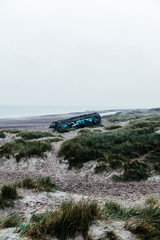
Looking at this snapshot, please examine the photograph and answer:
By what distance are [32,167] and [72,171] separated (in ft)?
9.33

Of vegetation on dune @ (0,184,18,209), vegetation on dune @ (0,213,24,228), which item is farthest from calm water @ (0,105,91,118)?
vegetation on dune @ (0,213,24,228)

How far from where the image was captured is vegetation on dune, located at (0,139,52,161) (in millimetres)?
11874

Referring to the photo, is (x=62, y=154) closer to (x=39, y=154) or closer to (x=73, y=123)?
(x=39, y=154)

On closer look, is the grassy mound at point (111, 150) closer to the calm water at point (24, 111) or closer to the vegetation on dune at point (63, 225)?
the vegetation on dune at point (63, 225)

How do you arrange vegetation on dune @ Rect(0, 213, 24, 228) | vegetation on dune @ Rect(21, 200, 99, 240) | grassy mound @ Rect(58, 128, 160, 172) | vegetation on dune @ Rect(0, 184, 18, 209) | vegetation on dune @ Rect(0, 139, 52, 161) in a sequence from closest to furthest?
vegetation on dune @ Rect(21, 200, 99, 240)
vegetation on dune @ Rect(0, 213, 24, 228)
vegetation on dune @ Rect(0, 184, 18, 209)
grassy mound @ Rect(58, 128, 160, 172)
vegetation on dune @ Rect(0, 139, 52, 161)

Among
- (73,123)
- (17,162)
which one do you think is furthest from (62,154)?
(73,123)

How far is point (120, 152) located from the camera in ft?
34.9

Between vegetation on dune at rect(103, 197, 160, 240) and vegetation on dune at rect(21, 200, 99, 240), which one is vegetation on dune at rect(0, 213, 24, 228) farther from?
vegetation on dune at rect(103, 197, 160, 240)

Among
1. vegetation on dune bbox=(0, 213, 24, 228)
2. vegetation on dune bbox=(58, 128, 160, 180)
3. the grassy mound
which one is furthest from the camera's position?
the grassy mound

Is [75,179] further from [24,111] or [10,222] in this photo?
[24,111]

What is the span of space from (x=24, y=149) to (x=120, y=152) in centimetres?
700

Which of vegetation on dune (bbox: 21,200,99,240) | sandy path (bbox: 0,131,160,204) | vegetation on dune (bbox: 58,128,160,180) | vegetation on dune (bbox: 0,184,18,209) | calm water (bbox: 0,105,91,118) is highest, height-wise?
calm water (bbox: 0,105,91,118)

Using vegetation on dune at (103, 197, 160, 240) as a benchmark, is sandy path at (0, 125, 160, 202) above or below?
below

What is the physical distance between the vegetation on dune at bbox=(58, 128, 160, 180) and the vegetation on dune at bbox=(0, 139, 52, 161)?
152 centimetres
